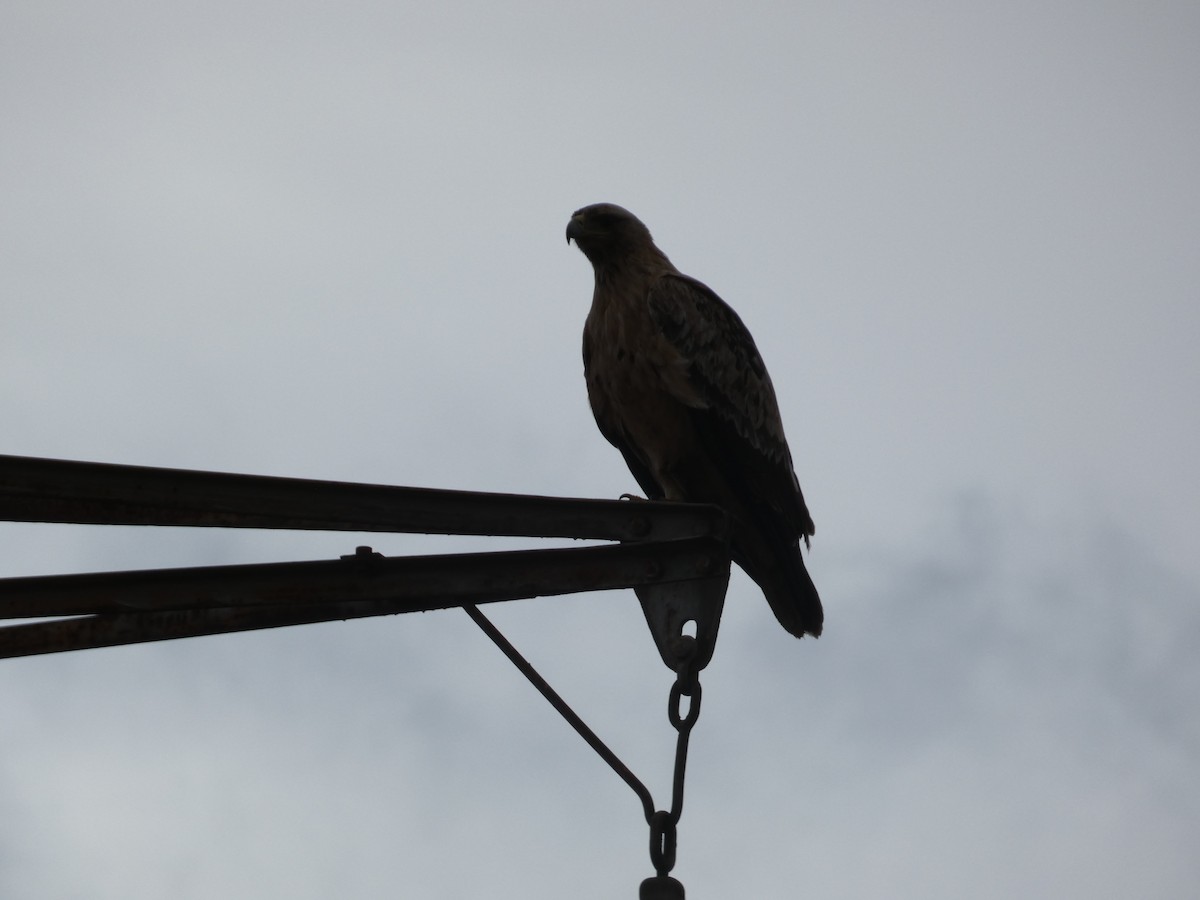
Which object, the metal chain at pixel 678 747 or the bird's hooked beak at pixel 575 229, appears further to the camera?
the bird's hooked beak at pixel 575 229

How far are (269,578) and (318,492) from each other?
0.83ft

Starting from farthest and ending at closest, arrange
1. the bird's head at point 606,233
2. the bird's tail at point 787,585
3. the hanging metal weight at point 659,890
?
1. the bird's head at point 606,233
2. the bird's tail at point 787,585
3. the hanging metal weight at point 659,890

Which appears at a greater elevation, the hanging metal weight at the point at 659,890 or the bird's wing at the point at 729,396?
the bird's wing at the point at 729,396

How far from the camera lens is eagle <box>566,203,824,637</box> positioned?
700 centimetres

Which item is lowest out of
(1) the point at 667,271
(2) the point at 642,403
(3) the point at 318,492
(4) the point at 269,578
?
(4) the point at 269,578

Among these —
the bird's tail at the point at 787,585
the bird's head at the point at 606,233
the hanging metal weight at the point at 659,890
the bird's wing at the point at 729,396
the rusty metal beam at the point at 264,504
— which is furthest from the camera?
the bird's head at the point at 606,233

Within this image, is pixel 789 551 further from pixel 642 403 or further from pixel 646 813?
pixel 646 813

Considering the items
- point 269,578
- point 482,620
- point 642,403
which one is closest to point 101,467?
point 269,578

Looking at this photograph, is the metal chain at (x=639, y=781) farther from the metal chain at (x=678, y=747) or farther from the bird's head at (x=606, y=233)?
the bird's head at (x=606, y=233)

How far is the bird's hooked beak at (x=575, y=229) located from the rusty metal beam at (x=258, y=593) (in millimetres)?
3848

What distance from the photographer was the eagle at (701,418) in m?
7.00

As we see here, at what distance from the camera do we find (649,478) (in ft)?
24.8

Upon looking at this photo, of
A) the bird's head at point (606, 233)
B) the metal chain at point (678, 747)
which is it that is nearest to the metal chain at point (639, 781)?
the metal chain at point (678, 747)

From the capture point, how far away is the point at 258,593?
11.4 ft
